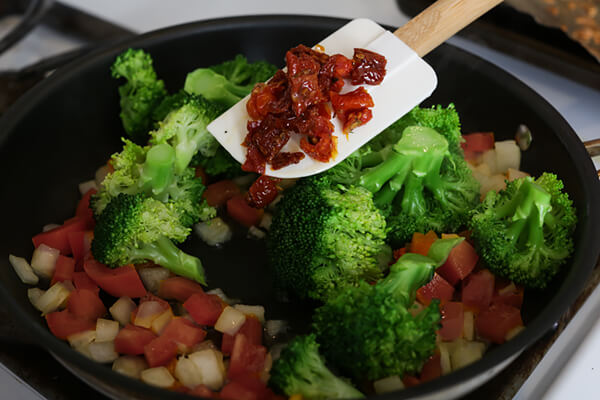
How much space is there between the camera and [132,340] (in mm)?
1412

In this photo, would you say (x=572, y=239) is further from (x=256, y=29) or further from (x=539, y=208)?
(x=256, y=29)

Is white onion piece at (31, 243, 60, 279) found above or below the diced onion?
above

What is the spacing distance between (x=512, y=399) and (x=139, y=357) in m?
0.92

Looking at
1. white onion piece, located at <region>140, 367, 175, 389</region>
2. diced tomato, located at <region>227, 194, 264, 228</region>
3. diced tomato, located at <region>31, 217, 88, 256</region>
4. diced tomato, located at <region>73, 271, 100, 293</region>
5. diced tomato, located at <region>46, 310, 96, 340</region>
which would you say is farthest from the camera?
diced tomato, located at <region>227, 194, 264, 228</region>

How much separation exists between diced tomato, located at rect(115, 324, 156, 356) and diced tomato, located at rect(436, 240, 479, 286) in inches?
30.3

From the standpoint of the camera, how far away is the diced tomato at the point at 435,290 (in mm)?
1473

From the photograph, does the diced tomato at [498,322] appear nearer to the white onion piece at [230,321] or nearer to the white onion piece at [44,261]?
the white onion piece at [230,321]

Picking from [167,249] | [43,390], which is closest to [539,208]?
[167,249]

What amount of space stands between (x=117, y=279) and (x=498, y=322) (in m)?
0.98

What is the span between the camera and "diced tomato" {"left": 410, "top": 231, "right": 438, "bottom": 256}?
1.52m

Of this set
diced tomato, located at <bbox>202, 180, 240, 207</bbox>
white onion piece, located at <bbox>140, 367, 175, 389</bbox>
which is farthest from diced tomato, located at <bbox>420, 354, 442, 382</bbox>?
diced tomato, located at <bbox>202, 180, 240, 207</bbox>

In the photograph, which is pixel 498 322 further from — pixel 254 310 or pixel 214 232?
pixel 214 232

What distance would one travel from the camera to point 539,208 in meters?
1.38

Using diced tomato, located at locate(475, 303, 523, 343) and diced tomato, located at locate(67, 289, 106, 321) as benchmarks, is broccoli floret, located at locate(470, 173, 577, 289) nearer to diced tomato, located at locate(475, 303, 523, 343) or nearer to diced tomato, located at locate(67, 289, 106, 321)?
diced tomato, located at locate(475, 303, 523, 343)
